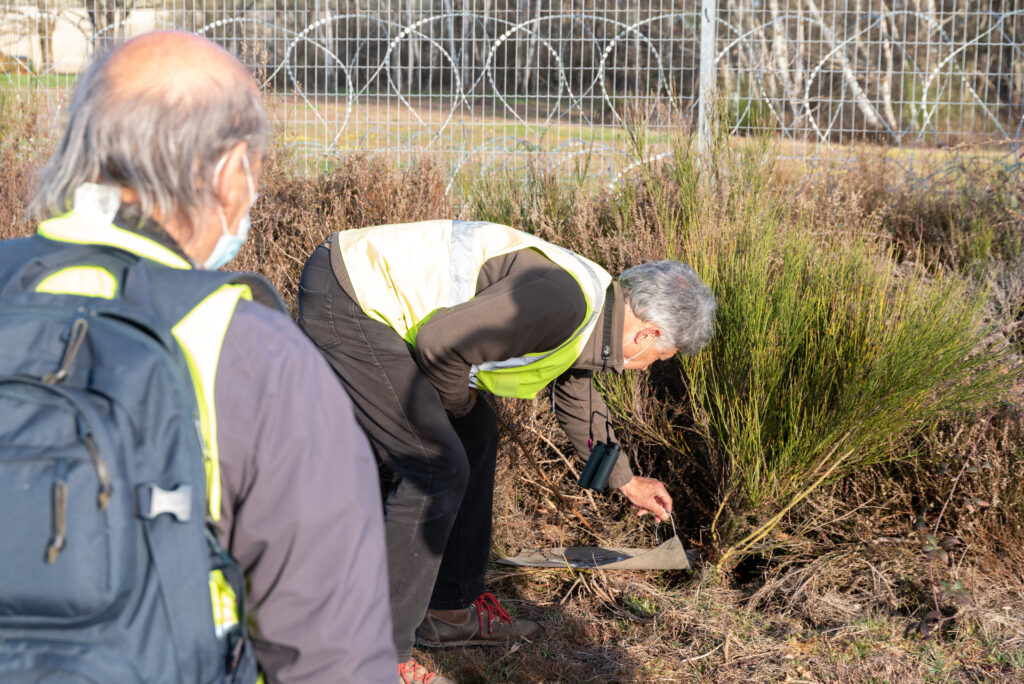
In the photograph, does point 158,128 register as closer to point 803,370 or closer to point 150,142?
point 150,142

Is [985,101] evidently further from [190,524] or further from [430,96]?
[190,524]

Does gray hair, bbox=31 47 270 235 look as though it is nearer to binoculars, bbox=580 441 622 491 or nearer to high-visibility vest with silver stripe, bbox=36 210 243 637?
high-visibility vest with silver stripe, bbox=36 210 243 637

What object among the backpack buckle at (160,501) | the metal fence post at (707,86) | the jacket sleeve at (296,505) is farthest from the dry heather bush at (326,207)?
the backpack buckle at (160,501)

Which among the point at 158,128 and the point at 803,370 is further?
the point at 803,370

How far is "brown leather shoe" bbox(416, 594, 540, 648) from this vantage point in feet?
11.1

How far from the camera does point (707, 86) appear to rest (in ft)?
18.2

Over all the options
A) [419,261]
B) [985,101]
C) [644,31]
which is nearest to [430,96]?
[644,31]

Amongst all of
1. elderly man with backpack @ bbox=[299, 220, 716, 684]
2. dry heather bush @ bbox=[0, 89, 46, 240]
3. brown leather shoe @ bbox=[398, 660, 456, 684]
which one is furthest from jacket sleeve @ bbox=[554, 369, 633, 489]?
dry heather bush @ bbox=[0, 89, 46, 240]

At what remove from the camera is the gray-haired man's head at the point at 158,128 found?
1131 millimetres

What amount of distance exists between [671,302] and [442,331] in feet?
2.40

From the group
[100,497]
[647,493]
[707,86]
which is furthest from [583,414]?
[707,86]

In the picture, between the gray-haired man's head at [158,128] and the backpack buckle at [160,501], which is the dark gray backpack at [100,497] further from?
→ the gray-haired man's head at [158,128]

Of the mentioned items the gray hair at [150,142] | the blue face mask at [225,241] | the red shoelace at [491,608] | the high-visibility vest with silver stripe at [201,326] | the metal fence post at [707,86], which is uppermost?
the metal fence post at [707,86]

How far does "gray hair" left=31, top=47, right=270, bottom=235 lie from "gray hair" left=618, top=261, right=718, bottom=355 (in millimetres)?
1901
